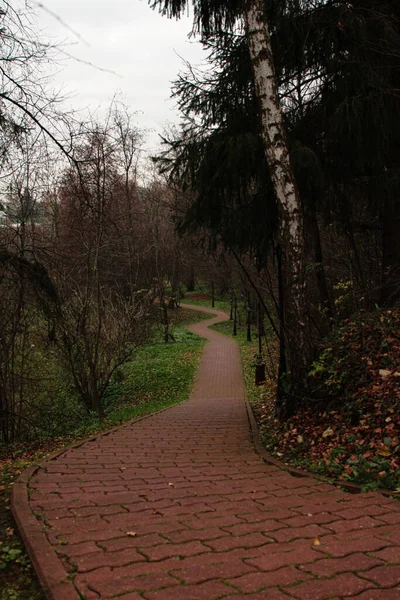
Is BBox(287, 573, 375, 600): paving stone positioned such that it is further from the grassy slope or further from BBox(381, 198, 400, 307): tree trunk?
BBox(381, 198, 400, 307): tree trunk

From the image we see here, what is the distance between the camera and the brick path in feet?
7.76

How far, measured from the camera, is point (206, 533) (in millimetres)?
3076

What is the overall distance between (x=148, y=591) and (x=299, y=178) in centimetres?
655

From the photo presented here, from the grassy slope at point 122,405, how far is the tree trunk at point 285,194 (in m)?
3.83

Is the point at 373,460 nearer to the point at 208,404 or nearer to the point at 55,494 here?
the point at 55,494

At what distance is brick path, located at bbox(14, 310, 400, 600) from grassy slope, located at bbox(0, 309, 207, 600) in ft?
0.45

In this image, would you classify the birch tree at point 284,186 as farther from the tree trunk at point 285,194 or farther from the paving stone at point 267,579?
the paving stone at point 267,579

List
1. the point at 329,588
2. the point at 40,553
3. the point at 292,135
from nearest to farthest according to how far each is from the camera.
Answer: the point at 329,588 < the point at 40,553 < the point at 292,135

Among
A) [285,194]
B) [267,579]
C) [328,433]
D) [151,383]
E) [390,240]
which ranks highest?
[285,194]

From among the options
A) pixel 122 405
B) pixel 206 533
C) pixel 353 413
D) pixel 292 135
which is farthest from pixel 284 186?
pixel 122 405

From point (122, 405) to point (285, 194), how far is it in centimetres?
1096

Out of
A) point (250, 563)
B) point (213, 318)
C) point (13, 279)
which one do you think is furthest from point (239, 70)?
point (213, 318)

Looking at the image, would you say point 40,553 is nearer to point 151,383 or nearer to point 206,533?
point 206,533

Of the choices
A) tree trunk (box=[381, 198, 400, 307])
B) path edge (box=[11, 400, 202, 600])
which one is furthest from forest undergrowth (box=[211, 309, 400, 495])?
path edge (box=[11, 400, 202, 600])
